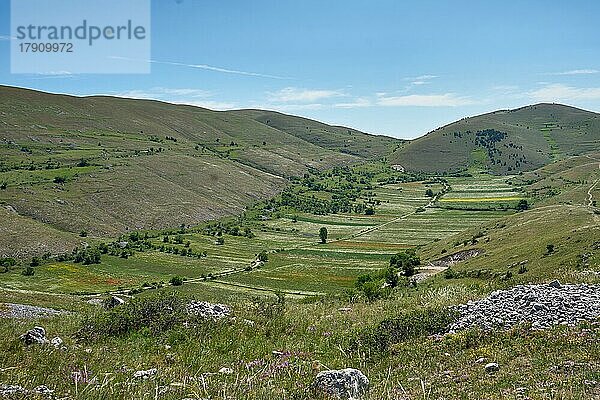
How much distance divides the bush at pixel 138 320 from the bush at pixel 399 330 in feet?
24.4

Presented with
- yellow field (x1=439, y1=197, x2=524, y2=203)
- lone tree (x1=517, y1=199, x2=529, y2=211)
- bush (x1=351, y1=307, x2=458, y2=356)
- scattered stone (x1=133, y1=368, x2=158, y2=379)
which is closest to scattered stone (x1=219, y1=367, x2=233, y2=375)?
scattered stone (x1=133, y1=368, x2=158, y2=379)

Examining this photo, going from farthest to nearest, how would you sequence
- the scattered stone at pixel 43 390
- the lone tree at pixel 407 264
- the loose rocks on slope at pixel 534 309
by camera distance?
1. the lone tree at pixel 407 264
2. the loose rocks on slope at pixel 534 309
3. the scattered stone at pixel 43 390

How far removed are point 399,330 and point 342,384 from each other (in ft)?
25.9

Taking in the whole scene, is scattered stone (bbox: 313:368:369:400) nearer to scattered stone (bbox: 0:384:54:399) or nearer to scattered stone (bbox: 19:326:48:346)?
scattered stone (bbox: 0:384:54:399)

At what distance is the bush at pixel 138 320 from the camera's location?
65.6 ft

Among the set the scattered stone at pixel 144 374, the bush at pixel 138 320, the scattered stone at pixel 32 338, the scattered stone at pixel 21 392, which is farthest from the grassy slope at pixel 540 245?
the scattered stone at pixel 21 392

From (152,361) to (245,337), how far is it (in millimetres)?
4485

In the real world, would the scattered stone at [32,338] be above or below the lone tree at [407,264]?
above

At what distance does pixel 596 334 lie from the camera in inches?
589

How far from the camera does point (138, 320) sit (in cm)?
2077

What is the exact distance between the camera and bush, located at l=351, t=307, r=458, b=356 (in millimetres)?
17719

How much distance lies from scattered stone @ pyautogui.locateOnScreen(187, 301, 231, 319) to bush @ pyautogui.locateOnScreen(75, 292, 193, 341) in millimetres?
348

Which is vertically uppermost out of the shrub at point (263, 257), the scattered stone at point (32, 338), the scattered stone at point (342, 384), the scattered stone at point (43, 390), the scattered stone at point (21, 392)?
the scattered stone at point (21, 392)

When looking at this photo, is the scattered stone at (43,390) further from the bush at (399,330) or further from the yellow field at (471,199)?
the yellow field at (471,199)
